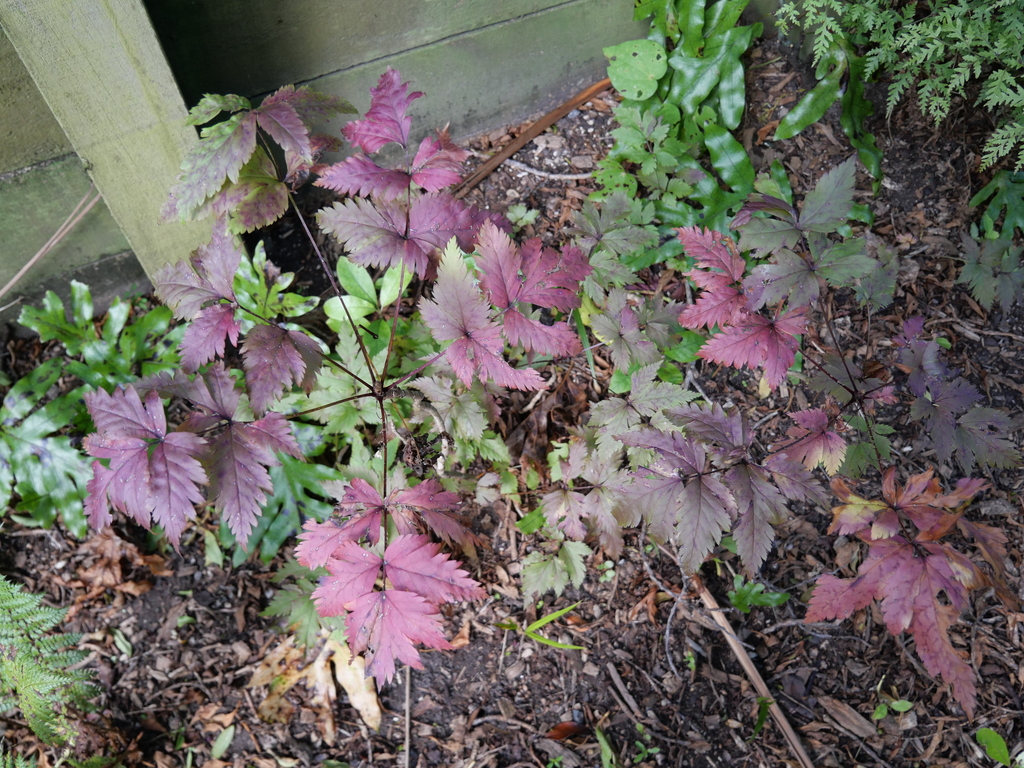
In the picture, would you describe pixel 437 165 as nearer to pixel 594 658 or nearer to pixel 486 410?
pixel 486 410

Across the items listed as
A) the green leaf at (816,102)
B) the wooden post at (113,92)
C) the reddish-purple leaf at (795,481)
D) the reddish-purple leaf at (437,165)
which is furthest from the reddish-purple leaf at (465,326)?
the green leaf at (816,102)


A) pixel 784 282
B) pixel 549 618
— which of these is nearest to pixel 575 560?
pixel 549 618

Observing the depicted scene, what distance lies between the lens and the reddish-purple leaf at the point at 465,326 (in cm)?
136

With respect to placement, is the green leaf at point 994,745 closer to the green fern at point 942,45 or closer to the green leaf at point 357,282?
the green fern at point 942,45

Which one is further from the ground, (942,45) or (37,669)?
(942,45)

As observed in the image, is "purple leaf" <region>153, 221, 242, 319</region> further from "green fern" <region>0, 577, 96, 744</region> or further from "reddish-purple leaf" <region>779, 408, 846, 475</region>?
"reddish-purple leaf" <region>779, 408, 846, 475</region>

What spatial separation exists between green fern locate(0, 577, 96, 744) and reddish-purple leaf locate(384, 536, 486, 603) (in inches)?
43.5

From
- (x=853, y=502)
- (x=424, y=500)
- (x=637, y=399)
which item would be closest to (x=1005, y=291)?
(x=853, y=502)

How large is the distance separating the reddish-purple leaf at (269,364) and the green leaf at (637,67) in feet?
5.57

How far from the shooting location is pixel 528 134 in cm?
258

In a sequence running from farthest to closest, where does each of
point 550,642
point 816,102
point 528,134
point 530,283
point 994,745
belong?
1. point 528,134
2. point 816,102
3. point 550,642
4. point 994,745
5. point 530,283

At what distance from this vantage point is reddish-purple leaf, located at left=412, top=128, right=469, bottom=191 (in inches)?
59.6

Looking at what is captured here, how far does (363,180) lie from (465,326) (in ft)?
1.46

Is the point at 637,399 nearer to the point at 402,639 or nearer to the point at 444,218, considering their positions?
the point at 444,218
